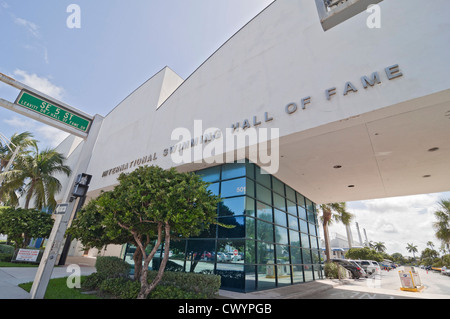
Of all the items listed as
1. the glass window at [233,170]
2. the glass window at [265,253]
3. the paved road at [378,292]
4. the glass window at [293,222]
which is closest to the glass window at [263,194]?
the glass window at [233,170]

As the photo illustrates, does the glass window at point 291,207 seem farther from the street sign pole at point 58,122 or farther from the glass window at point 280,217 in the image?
the street sign pole at point 58,122

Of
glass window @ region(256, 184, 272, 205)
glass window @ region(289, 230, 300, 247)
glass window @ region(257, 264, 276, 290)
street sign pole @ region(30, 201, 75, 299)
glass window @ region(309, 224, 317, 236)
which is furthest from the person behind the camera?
glass window @ region(309, 224, 317, 236)

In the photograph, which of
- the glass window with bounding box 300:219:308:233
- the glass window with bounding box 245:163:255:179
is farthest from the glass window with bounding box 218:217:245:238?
the glass window with bounding box 300:219:308:233

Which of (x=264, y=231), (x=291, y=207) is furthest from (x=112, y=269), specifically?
(x=291, y=207)

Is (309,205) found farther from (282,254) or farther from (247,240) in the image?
(247,240)

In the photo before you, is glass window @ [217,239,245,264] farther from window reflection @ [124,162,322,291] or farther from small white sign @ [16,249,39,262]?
small white sign @ [16,249,39,262]

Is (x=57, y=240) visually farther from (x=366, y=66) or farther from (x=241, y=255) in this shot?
(x=366, y=66)

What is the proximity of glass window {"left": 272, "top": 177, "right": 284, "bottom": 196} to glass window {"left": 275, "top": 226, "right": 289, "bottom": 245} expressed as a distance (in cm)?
209

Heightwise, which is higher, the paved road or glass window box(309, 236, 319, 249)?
glass window box(309, 236, 319, 249)

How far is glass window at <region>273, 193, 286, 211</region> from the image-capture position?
40.0 ft

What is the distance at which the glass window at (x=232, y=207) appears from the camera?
32.0 feet

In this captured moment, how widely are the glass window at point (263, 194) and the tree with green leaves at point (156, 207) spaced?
4356mm

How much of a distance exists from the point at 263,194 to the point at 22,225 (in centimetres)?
1551

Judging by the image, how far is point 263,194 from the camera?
11281mm
